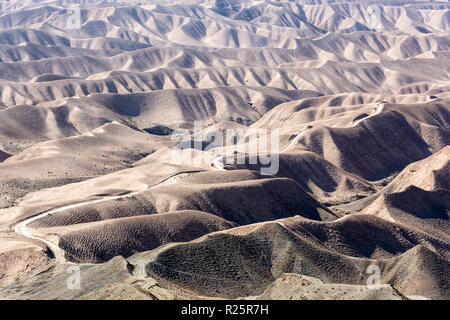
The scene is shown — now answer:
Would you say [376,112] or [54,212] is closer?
[54,212]

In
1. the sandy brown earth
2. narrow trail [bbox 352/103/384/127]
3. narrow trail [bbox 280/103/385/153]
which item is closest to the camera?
the sandy brown earth

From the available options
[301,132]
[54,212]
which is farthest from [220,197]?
[301,132]

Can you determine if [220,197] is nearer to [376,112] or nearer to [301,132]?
[301,132]

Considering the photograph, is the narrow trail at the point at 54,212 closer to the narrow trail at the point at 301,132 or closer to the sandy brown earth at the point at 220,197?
the sandy brown earth at the point at 220,197

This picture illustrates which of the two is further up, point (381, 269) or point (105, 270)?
point (105, 270)

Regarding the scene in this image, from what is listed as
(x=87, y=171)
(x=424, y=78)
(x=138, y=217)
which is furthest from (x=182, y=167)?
(x=424, y=78)

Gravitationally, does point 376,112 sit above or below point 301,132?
above

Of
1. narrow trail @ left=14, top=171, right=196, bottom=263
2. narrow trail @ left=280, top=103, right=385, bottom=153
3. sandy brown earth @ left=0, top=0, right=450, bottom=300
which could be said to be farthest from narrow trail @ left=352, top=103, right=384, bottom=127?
narrow trail @ left=14, top=171, right=196, bottom=263

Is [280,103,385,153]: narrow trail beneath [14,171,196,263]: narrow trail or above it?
above

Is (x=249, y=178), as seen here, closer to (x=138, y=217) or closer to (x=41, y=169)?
(x=138, y=217)

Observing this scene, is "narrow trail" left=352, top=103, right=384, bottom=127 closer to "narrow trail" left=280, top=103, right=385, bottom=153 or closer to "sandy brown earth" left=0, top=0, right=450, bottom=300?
"narrow trail" left=280, top=103, right=385, bottom=153
